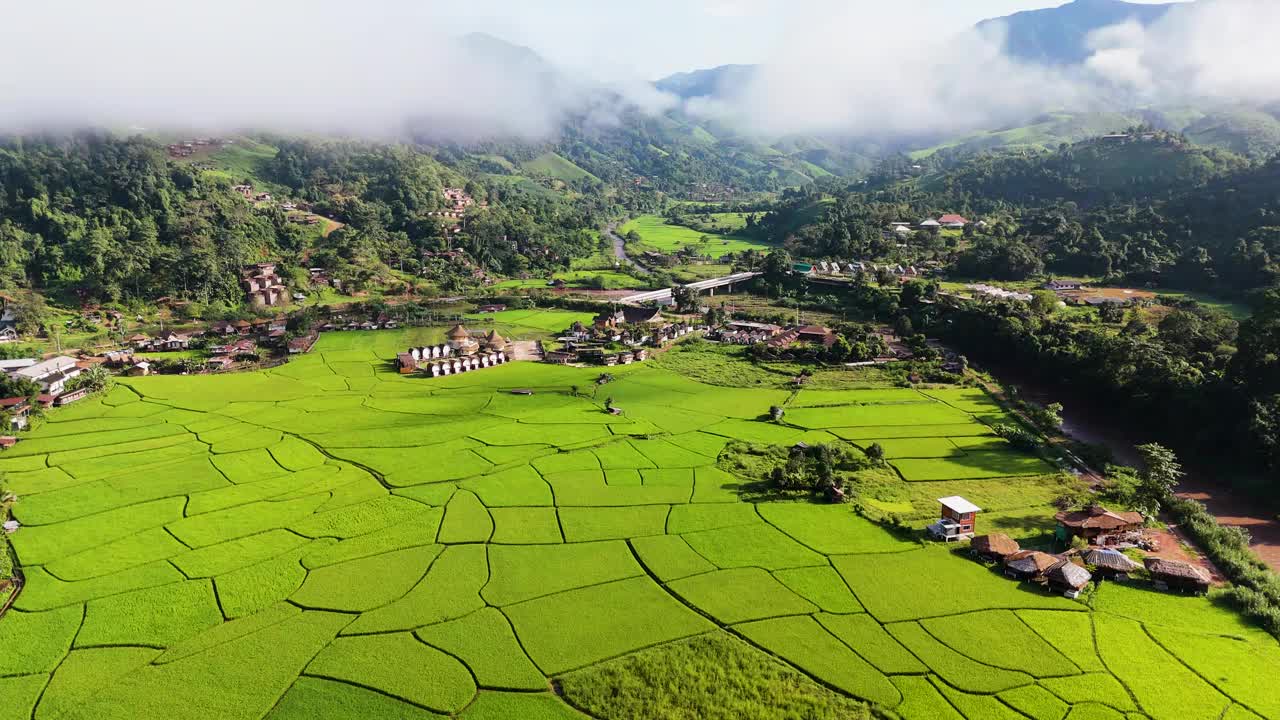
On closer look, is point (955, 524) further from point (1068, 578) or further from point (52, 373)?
point (52, 373)

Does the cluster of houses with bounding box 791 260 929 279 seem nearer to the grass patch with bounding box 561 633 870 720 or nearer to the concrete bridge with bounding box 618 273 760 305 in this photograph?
the concrete bridge with bounding box 618 273 760 305

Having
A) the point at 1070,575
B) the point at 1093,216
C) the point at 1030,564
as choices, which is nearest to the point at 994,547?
the point at 1030,564

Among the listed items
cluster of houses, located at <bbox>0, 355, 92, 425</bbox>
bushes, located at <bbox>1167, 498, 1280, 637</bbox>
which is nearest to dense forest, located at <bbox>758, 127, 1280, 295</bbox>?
bushes, located at <bbox>1167, 498, 1280, 637</bbox>

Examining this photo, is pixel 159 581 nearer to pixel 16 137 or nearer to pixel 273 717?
pixel 273 717

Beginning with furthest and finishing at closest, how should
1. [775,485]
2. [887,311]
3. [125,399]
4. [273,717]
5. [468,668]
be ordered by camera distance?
[887,311] → [125,399] → [775,485] → [468,668] → [273,717]

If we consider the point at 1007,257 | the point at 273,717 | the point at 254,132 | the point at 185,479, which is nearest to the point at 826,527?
the point at 273,717

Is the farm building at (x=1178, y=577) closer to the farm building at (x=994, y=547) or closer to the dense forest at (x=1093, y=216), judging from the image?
the farm building at (x=994, y=547)
